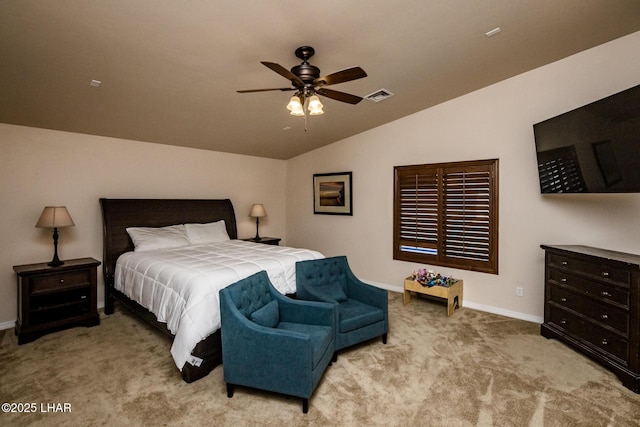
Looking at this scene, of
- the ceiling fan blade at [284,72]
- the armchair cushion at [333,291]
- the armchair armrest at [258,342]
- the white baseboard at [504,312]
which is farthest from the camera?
the white baseboard at [504,312]

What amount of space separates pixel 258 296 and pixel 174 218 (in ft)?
9.46

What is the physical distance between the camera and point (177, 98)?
3.50 meters

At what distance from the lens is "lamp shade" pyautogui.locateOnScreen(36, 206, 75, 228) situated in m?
3.55

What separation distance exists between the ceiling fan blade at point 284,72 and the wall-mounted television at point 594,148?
8.26ft

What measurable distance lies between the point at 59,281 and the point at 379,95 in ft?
14.5

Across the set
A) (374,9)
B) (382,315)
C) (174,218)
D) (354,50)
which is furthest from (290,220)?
(374,9)

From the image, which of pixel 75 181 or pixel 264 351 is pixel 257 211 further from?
pixel 264 351

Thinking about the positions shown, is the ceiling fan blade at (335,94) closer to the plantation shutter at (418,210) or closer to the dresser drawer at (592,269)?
the plantation shutter at (418,210)

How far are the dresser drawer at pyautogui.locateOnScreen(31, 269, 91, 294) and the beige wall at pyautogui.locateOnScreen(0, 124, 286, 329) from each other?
0.67 m

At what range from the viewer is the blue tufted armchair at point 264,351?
2213 mm

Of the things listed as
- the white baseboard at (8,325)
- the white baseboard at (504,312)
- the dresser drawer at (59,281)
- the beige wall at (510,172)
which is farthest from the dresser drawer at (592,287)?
the white baseboard at (8,325)

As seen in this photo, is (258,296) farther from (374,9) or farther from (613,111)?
(613,111)

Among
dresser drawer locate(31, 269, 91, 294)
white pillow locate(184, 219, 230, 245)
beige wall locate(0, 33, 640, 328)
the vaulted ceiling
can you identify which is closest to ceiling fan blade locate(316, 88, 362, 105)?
the vaulted ceiling

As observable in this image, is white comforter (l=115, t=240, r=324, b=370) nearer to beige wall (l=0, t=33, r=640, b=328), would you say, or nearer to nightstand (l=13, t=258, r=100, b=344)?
nightstand (l=13, t=258, r=100, b=344)
